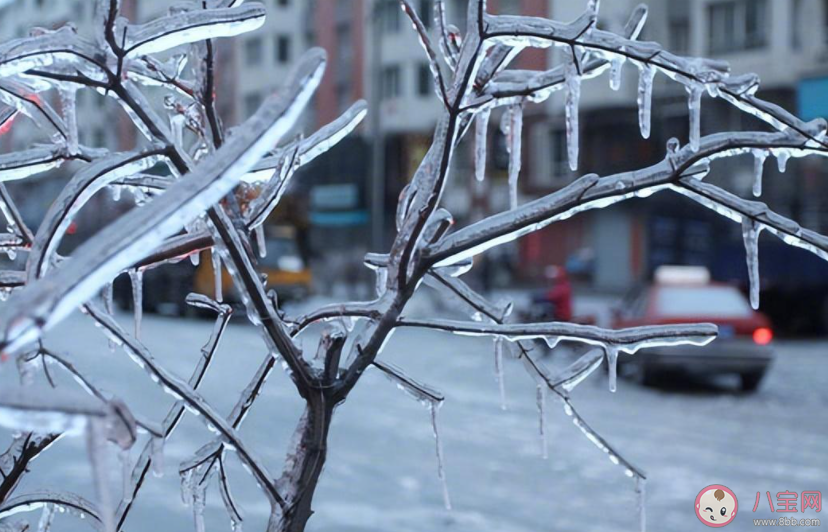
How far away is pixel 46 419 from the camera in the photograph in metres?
0.88

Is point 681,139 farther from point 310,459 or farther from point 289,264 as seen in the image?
point 310,459

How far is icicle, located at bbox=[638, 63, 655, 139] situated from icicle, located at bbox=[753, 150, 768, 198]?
0.74ft

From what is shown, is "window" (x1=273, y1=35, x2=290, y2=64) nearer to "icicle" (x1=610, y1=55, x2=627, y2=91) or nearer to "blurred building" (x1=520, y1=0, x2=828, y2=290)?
"blurred building" (x1=520, y1=0, x2=828, y2=290)

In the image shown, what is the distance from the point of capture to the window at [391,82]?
34.2 meters

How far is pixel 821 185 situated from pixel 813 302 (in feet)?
10.9

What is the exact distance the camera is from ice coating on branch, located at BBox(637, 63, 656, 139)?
173 centimetres

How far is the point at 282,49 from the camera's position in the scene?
32.8 m

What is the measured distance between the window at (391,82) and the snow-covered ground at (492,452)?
22.2m

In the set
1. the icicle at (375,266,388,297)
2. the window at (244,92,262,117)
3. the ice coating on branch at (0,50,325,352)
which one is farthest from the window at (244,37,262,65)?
the ice coating on branch at (0,50,325,352)

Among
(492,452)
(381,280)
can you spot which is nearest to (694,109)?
(381,280)

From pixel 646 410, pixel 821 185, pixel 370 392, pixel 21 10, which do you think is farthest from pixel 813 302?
pixel 21 10

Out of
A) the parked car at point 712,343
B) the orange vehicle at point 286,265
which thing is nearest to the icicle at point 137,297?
the parked car at point 712,343

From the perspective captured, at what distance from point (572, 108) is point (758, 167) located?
37cm

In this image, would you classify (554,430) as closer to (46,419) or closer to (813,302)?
(46,419)
